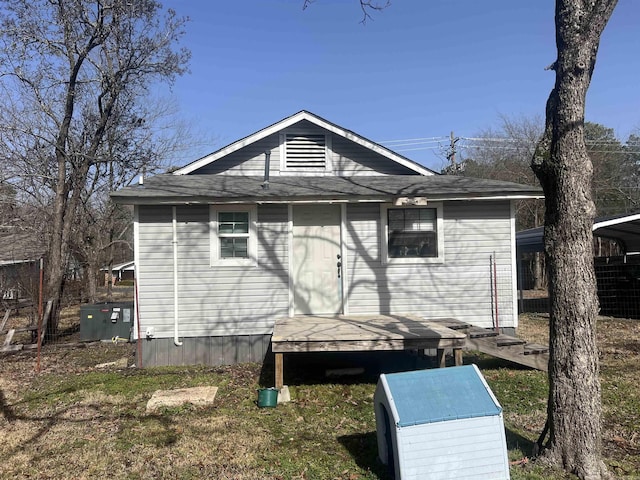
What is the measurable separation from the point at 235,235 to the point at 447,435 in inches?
225

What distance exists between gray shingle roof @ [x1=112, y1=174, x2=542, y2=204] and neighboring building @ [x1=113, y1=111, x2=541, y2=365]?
0.08 feet

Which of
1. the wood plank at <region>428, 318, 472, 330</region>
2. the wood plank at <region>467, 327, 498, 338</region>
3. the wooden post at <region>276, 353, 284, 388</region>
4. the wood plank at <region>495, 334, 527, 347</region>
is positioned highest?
the wood plank at <region>428, 318, 472, 330</region>

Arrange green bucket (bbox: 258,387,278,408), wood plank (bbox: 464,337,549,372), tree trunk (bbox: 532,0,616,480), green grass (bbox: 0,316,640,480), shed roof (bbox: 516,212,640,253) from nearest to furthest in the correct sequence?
1. tree trunk (bbox: 532,0,616,480)
2. green grass (bbox: 0,316,640,480)
3. green bucket (bbox: 258,387,278,408)
4. wood plank (bbox: 464,337,549,372)
5. shed roof (bbox: 516,212,640,253)

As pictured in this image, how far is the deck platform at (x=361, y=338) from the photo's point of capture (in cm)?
615

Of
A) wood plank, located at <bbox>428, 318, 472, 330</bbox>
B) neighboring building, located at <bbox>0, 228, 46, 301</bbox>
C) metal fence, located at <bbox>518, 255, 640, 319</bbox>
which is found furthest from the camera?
neighboring building, located at <bbox>0, 228, 46, 301</bbox>

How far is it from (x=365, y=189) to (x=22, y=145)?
590 inches

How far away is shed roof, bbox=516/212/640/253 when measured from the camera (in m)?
12.5

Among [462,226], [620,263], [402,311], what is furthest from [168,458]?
[620,263]

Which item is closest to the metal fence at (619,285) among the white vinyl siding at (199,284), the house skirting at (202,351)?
the white vinyl siding at (199,284)

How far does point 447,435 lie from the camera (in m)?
3.40

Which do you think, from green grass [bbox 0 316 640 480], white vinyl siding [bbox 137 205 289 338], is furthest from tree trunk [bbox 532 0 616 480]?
white vinyl siding [bbox 137 205 289 338]

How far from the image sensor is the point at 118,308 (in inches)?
437

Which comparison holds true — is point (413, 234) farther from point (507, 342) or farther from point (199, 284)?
point (199, 284)

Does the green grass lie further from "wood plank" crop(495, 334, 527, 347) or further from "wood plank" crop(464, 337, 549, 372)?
"wood plank" crop(495, 334, 527, 347)
